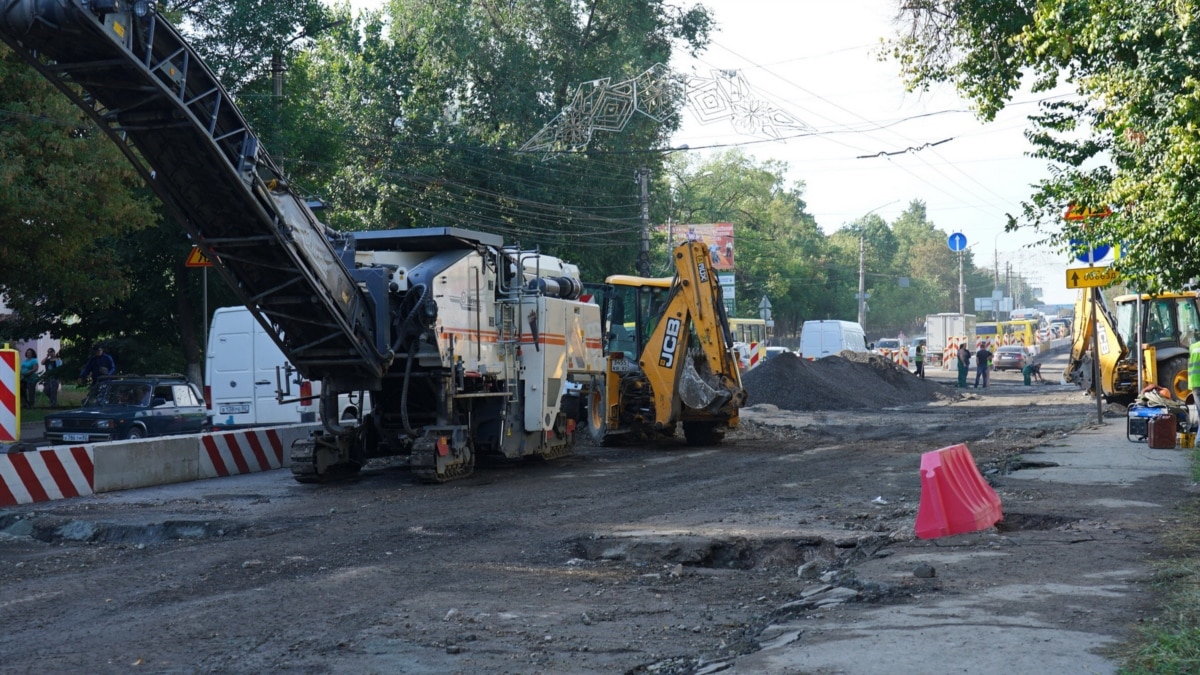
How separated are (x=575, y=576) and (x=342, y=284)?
630cm

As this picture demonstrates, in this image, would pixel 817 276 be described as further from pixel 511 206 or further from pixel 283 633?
pixel 283 633

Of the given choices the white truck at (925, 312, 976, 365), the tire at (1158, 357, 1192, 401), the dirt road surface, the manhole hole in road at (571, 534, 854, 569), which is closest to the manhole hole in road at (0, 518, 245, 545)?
the dirt road surface

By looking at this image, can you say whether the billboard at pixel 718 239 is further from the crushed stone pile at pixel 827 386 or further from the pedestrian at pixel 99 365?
the pedestrian at pixel 99 365

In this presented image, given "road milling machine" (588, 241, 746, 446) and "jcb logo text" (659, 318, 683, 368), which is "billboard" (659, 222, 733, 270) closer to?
"road milling machine" (588, 241, 746, 446)

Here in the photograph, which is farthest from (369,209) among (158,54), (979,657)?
(979,657)

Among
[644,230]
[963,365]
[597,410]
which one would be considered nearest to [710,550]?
[597,410]

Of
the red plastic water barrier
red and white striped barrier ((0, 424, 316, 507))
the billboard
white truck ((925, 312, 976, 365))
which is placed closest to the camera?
the red plastic water barrier

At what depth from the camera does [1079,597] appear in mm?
7031

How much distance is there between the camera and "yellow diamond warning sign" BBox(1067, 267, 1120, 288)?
18531mm

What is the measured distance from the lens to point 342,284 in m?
13.5

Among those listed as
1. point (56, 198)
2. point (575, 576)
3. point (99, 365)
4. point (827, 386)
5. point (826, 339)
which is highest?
point (56, 198)

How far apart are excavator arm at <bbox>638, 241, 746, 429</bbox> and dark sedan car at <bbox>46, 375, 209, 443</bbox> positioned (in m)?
8.75

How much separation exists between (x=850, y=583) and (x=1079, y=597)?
1407 millimetres

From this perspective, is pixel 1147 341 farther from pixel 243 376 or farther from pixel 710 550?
pixel 710 550
